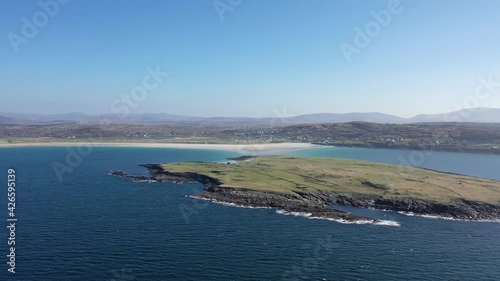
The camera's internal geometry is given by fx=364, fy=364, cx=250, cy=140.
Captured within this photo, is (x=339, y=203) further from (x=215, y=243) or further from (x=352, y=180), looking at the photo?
(x=215, y=243)

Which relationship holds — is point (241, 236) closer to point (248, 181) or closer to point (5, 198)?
point (248, 181)

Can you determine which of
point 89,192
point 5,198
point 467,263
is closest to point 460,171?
point 467,263

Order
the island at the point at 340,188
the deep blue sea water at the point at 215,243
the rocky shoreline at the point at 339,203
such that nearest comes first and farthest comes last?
the deep blue sea water at the point at 215,243 → the rocky shoreline at the point at 339,203 → the island at the point at 340,188
